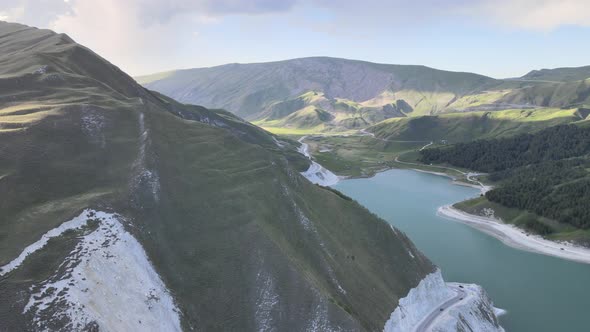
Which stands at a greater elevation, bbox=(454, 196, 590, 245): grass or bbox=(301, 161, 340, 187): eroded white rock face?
bbox=(454, 196, 590, 245): grass

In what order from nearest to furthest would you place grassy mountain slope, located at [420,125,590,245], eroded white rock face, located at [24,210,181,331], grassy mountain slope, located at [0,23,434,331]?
eroded white rock face, located at [24,210,181,331] < grassy mountain slope, located at [0,23,434,331] < grassy mountain slope, located at [420,125,590,245]

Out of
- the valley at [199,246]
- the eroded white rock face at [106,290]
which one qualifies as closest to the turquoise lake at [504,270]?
the valley at [199,246]

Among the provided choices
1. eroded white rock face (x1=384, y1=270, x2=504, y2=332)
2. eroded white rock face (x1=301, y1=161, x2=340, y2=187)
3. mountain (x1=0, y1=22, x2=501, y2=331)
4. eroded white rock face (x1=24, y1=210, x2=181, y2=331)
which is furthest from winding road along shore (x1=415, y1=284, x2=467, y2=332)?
eroded white rock face (x1=301, y1=161, x2=340, y2=187)

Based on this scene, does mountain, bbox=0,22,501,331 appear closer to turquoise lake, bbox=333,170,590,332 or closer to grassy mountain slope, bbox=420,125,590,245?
turquoise lake, bbox=333,170,590,332

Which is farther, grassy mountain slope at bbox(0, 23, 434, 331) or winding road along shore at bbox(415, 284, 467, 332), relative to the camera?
winding road along shore at bbox(415, 284, 467, 332)

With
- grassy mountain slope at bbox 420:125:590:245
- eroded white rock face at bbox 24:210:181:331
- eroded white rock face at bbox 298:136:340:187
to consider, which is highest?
eroded white rock face at bbox 24:210:181:331

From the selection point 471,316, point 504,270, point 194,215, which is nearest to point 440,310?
point 471,316

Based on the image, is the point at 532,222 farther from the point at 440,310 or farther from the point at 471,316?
the point at 440,310
